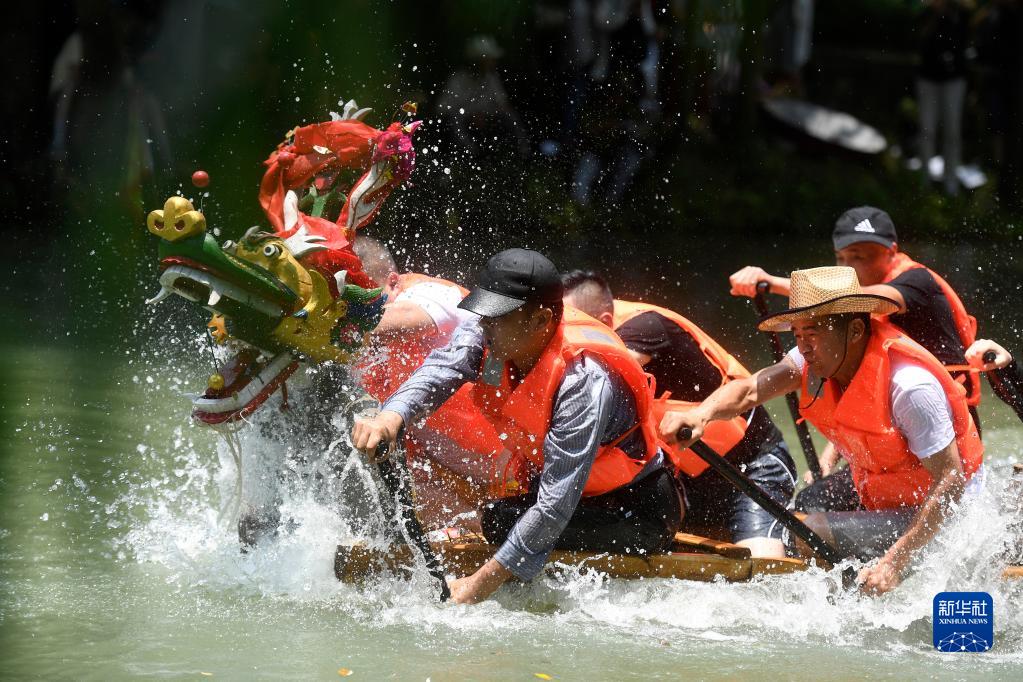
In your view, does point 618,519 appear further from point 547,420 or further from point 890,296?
point 890,296

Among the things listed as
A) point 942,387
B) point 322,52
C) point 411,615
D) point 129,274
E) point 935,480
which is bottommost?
point 411,615

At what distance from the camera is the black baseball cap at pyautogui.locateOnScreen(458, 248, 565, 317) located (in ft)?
13.8

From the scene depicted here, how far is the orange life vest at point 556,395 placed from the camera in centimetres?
430

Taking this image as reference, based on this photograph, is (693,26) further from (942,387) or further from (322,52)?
(942,387)

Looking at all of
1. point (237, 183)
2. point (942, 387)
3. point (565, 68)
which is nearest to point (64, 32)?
point (237, 183)

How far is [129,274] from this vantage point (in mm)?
9508

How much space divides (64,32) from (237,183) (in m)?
2.10

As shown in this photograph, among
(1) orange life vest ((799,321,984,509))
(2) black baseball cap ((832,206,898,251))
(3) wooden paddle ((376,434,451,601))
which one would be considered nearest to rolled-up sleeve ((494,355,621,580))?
(3) wooden paddle ((376,434,451,601))

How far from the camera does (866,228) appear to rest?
5.76 m

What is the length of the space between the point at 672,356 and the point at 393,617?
4.34 feet

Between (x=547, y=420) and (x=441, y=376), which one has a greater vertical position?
(x=441, y=376)

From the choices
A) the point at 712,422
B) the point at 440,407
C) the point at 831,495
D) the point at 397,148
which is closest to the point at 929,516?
the point at 712,422

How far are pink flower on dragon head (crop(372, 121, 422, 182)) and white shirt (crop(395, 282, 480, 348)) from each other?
1.37 feet

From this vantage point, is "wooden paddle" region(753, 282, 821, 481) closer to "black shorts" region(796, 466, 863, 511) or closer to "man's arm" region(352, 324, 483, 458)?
"black shorts" region(796, 466, 863, 511)
